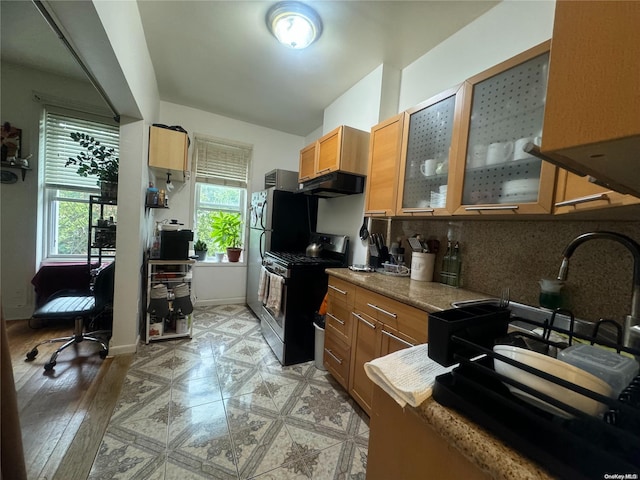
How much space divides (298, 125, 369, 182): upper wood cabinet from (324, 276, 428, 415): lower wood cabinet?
1037 mm

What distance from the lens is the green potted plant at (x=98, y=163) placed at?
2.50m

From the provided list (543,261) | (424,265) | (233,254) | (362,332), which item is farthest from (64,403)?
(543,261)

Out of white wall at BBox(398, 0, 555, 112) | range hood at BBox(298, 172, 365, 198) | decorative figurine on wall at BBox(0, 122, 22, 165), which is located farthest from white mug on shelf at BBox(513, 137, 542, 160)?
decorative figurine on wall at BBox(0, 122, 22, 165)

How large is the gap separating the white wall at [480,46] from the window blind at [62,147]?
3.74m

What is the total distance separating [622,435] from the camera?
31 cm

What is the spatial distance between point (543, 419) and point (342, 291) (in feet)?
5.18

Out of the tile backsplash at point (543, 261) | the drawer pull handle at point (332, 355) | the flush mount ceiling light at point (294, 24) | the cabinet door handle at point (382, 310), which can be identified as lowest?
the drawer pull handle at point (332, 355)

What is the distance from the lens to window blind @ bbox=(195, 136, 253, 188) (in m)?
3.56

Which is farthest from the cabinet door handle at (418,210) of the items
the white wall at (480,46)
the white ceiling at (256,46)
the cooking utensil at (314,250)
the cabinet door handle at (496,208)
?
the white ceiling at (256,46)

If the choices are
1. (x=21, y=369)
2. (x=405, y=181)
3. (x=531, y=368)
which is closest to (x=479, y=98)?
(x=405, y=181)

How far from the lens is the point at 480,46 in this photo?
1734 millimetres

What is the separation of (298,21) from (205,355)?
294cm

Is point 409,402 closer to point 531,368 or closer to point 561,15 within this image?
point 531,368

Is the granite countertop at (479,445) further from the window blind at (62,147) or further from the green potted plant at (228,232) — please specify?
the window blind at (62,147)
